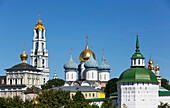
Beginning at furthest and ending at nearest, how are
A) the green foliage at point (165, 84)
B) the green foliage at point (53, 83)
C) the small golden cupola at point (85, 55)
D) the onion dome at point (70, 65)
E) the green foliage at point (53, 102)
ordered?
the small golden cupola at point (85, 55)
the onion dome at point (70, 65)
the green foliage at point (53, 83)
the green foliage at point (165, 84)
the green foliage at point (53, 102)

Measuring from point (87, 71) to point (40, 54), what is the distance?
1202 cm

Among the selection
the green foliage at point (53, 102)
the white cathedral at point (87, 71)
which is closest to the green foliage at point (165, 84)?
the white cathedral at point (87, 71)

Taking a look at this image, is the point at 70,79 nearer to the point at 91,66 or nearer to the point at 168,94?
the point at 91,66

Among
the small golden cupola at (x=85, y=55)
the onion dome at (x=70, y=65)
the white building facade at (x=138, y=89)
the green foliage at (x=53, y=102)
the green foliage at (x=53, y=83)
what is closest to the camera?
the white building facade at (x=138, y=89)

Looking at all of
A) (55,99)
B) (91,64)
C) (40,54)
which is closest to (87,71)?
(91,64)

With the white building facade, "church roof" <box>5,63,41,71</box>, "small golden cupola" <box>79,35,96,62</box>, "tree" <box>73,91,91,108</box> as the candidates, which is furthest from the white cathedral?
the white building facade

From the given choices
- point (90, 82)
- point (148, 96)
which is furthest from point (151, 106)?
point (90, 82)

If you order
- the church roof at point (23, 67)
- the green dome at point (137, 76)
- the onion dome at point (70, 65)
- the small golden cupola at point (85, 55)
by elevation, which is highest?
the small golden cupola at point (85, 55)

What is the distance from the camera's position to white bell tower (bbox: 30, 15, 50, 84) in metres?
125

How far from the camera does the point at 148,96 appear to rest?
67.0 metres

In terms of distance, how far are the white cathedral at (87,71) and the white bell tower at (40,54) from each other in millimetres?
5202

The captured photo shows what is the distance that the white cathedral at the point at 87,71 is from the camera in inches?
4646

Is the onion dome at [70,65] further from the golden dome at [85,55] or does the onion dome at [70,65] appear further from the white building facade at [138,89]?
the white building facade at [138,89]

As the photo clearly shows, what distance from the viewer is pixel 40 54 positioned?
409 ft
